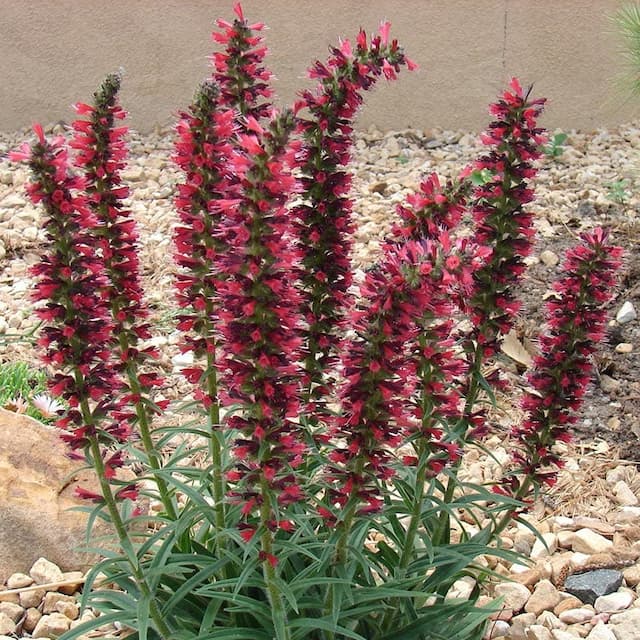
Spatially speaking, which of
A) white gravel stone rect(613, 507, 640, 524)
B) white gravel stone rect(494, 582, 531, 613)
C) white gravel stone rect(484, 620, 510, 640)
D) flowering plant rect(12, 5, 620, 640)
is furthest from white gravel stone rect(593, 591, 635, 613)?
flowering plant rect(12, 5, 620, 640)

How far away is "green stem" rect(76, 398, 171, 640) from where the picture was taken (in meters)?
2.26

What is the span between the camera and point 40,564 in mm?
3504

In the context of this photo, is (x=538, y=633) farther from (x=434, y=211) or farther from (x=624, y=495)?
(x=434, y=211)

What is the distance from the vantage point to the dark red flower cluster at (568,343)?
2.45 meters

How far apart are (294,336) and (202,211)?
0.55m

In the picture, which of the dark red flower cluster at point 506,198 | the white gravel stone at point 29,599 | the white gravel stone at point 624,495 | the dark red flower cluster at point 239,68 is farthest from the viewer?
the white gravel stone at point 624,495

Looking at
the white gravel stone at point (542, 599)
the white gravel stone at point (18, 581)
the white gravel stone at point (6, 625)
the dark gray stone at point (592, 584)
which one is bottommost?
the white gravel stone at point (6, 625)

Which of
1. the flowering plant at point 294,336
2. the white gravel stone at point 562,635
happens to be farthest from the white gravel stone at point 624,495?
the flowering plant at point 294,336

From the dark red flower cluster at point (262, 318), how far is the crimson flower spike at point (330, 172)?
369 millimetres

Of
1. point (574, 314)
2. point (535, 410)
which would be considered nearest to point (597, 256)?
point (574, 314)

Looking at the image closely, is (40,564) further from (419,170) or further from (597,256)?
(419,170)

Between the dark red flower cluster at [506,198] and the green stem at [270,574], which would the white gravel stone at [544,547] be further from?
the green stem at [270,574]

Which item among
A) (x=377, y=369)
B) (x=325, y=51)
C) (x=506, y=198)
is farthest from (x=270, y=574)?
(x=325, y=51)

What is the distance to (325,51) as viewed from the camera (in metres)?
7.60
